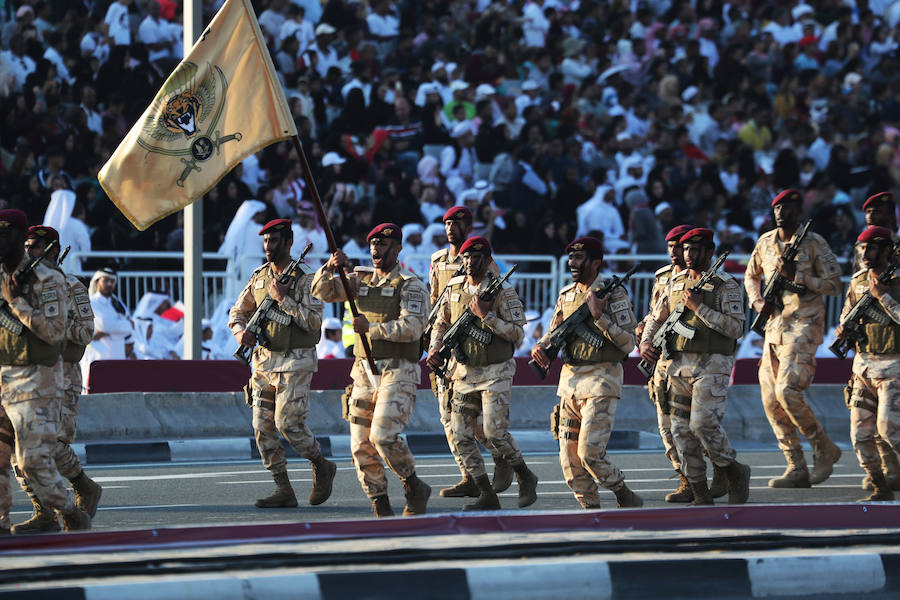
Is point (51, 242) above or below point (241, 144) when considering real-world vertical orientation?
below

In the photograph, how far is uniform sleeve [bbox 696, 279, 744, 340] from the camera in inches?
413

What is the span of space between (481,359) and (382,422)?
1094 millimetres

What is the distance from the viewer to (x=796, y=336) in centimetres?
1183

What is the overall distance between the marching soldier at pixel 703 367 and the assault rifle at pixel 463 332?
1.23m

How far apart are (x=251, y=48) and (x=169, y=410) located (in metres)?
5.40

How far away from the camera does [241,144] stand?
30.5 ft

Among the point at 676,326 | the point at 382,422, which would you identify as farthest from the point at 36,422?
the point at 676,326

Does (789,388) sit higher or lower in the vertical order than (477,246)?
lower

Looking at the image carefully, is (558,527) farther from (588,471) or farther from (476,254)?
(476,254)

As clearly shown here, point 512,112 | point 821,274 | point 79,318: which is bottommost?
point 79,318

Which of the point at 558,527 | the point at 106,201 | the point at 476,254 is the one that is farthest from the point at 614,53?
the point at 558,527

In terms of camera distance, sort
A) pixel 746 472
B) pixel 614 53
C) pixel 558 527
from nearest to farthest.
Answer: pixel 558 527, pixel 746 472, pixel 614 53

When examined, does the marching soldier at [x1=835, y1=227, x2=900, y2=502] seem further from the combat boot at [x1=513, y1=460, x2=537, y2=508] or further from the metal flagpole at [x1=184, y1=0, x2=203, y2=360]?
the metal flagpole at [x1=184, y1=0, x2=203, y2=360]

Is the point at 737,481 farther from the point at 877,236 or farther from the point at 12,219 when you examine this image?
the point at 12,219
